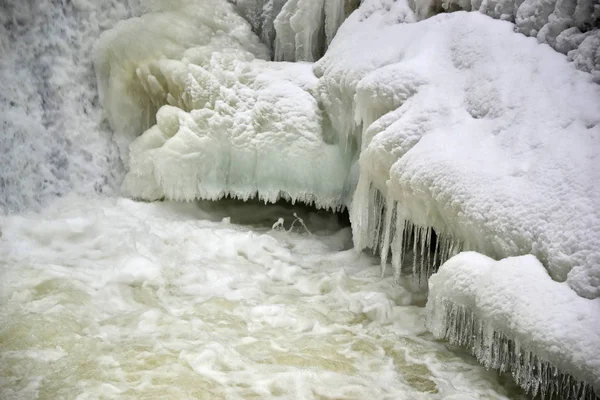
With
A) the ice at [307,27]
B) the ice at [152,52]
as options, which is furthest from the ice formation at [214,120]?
the ice at [307,27]

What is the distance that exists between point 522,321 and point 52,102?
500 cm

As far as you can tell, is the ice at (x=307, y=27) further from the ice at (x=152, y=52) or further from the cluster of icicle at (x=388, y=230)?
the cluster of icicle at (x=388, y=230)

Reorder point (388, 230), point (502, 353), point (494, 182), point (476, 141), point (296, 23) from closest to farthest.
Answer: point (502, 353), point (494, 182), point (476, 141), point (388, 230), point (296, 23)

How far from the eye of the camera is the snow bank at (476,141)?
2.77m

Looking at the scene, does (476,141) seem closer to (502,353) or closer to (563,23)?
(563,23)

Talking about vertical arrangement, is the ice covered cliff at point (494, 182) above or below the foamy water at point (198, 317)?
above

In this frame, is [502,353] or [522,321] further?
[502,353]

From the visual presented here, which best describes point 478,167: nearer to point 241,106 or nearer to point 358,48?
point 358,48

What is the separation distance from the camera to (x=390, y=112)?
3939mm

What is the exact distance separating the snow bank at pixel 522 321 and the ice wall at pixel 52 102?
401cm

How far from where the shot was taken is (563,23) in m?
3.37

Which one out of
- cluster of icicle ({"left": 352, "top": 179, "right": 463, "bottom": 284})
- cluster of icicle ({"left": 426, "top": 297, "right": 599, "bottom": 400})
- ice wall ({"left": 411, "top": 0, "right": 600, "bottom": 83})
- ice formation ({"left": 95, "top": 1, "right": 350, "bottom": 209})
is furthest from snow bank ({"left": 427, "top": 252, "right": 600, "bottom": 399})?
ice formation ({"left": 95, "top": 1, "right": 350, "bottom": 209})

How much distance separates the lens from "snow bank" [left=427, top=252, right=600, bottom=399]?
2385 mm

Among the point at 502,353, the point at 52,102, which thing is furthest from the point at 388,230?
the point at 52,102
